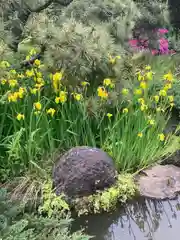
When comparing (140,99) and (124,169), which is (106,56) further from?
(124,169)

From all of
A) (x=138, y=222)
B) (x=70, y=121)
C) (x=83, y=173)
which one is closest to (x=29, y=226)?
(x=83, y=173)

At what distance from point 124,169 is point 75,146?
1.66 feet

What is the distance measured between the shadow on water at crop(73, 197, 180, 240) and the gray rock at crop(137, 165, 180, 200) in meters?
0.06

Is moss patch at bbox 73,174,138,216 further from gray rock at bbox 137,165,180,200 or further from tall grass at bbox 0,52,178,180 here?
tall grass at bbox 0,52,178,180

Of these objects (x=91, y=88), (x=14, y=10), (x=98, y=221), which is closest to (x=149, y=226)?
(x=98, y=221)

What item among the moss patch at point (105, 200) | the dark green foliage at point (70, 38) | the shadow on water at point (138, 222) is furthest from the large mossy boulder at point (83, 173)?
the dark green foliage at point (70, 38)

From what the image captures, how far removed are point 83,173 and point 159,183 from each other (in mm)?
732

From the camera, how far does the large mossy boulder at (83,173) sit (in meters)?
3.16

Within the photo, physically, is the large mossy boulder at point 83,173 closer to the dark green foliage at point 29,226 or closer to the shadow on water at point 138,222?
the shadow on water at point 138,222

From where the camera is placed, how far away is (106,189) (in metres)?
3.23

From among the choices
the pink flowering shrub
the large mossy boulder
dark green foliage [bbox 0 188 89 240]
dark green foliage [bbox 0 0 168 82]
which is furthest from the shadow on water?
the pink flowering shrub

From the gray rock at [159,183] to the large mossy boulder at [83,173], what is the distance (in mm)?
333

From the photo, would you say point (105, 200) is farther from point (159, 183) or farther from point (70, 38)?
point (70, 38)

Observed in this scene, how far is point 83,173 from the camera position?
10.3ft
